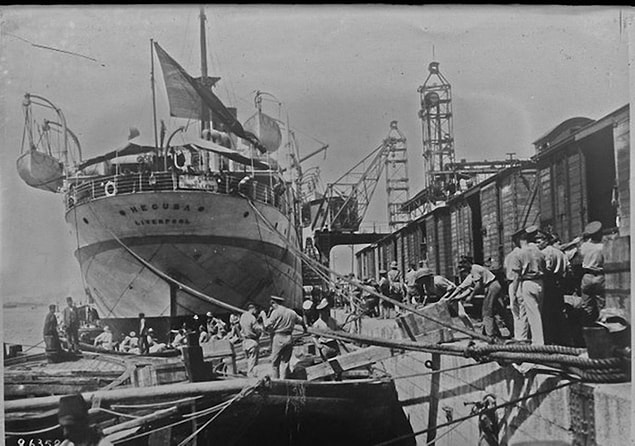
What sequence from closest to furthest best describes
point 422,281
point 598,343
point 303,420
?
point 598,343 < point 303,420 < point 422,281

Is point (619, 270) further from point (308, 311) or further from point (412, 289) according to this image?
point (308, 311)

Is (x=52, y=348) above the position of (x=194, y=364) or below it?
above

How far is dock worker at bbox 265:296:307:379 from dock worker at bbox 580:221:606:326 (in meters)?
2.37

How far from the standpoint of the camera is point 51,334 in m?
4.87

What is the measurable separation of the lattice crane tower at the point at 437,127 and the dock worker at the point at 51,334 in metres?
3.58

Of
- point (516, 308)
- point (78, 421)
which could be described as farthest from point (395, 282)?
point (78, 421)

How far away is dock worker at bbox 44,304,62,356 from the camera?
481 centimetres

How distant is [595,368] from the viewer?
3.64 m

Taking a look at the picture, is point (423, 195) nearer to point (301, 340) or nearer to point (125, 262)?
point (301, 340)

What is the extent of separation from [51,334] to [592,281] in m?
4.53

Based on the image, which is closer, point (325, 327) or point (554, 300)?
point (554, 300)

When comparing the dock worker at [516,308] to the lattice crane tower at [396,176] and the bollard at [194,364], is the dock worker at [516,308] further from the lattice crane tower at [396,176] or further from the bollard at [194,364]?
the bollard at [194,364]

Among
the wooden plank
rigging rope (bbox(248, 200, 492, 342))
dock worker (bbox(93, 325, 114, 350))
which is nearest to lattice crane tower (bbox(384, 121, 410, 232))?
rigging rope (bbox(248, 200, 492, 342))

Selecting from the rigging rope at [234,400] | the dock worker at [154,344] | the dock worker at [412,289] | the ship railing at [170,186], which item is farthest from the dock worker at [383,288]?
the dock worker at [154,344]
